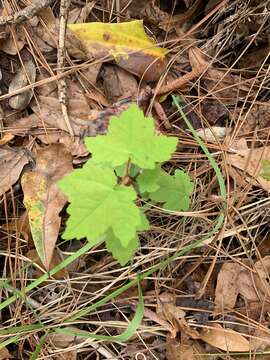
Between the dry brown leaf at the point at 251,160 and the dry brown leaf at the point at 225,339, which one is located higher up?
the dry brown leaf at the point at 251,160

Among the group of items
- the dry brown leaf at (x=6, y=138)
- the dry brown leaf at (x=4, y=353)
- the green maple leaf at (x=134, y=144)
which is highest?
the green maple leaf at (x=134, y=144)

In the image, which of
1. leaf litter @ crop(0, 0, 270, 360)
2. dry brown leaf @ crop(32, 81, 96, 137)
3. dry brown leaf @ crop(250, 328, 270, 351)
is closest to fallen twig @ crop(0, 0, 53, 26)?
leaf litter @ crop(0, 0, 270, 360)

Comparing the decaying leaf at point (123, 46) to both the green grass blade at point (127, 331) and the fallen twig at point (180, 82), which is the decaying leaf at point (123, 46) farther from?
the green grass blade at point (127, 331)

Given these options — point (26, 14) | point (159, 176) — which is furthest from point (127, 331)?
point (26, 14)

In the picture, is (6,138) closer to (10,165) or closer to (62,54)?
(10,165)

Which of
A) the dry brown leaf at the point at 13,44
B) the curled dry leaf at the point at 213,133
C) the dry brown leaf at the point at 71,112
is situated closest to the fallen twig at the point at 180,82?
the curled dry leaf at the point at 213,133

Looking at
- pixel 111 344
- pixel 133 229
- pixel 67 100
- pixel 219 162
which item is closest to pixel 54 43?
pixel 67 100

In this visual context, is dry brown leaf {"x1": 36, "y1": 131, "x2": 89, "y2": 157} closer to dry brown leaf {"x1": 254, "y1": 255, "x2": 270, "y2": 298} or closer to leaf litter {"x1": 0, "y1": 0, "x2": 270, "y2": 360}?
leaf litter {"x1": 0, "y1": 0, "x2": 270, "y2": 360}
